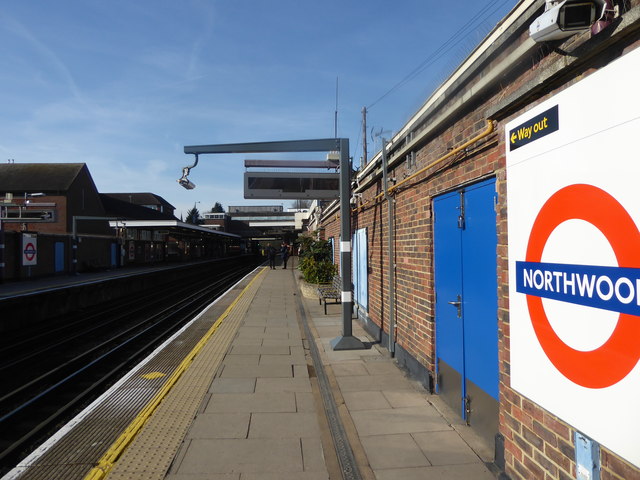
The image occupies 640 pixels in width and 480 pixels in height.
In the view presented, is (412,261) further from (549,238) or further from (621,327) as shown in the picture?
(621,327)

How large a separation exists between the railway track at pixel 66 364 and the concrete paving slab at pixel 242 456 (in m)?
1.98

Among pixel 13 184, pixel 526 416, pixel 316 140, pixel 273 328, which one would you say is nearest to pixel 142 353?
pixel 273 328

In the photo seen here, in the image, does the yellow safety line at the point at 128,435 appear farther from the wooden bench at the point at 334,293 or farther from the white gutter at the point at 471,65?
the wooden bench at the point at 334,293

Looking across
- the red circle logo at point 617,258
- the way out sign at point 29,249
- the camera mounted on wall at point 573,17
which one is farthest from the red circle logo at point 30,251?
the camera mounted on wall at point 573,17

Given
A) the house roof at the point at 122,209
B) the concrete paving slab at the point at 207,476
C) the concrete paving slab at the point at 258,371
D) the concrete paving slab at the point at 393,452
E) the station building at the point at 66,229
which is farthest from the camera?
the house roof at the point at 122,209

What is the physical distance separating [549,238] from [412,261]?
3.27 m

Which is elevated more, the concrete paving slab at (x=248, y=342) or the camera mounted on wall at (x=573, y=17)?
the camera mounted on wall at (x=573, y=17)

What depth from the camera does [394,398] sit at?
495 cm

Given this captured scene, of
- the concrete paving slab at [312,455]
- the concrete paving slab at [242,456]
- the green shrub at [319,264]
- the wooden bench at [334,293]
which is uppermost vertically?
the green shrub at [319,264]

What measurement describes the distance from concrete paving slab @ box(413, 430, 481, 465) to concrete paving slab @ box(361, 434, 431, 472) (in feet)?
0.23

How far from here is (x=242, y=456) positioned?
11.8 ft

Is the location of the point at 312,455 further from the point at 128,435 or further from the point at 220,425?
the point at 128,435

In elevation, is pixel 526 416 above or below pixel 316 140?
below

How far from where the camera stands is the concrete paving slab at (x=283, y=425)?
4.04 metres
